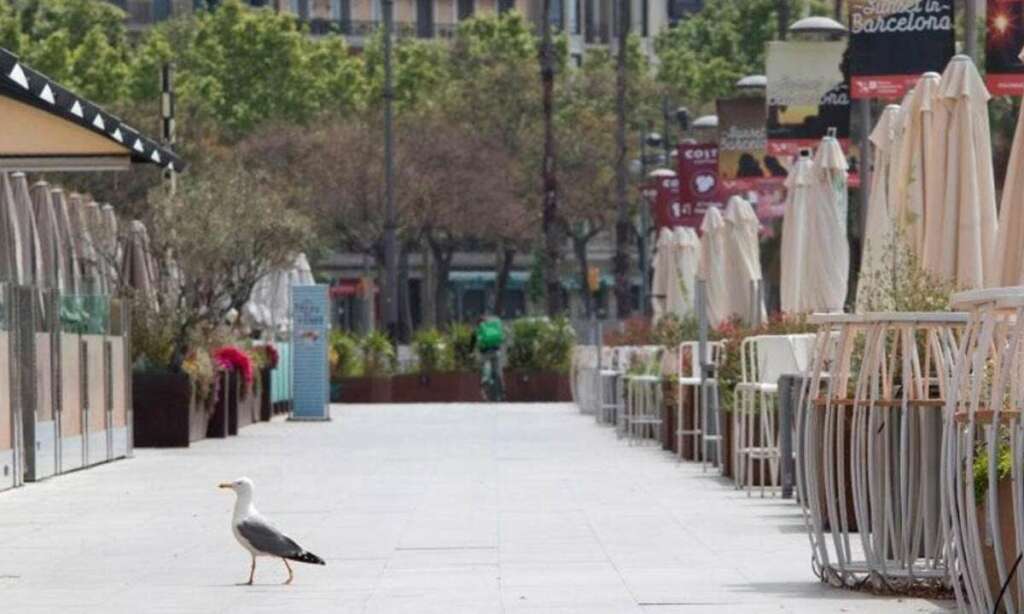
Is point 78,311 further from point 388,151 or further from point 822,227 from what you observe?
point 388,151

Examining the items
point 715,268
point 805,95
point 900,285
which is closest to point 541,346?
point 715,268

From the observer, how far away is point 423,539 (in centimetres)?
1741

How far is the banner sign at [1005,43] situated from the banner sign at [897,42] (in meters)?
2.68

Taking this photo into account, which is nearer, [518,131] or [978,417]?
[978,417]

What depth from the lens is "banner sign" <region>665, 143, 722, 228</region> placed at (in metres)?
49.9

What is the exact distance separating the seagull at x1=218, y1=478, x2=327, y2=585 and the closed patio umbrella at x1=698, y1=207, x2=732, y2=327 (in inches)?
816

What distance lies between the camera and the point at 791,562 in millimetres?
15531

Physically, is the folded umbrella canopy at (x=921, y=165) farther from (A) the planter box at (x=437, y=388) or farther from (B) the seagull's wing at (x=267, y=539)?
(A) the planter box at (x=437, y=388)

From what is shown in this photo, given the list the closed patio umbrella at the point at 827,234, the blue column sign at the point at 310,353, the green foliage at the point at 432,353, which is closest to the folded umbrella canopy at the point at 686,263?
the blue column sign at the point at 310,353

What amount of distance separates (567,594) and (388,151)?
5658cm

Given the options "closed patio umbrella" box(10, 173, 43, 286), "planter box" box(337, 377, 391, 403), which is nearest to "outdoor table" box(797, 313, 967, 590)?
"closed patio umbrella" box(10, 173, 43, 286)

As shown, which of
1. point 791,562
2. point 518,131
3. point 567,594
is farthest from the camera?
point 518,131

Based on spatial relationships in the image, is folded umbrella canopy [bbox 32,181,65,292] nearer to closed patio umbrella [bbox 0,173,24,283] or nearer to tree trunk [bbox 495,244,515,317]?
closed patio umbrella [bbox 0,173,24,283]

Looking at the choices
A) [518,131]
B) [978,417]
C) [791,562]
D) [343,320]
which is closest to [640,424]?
[791,562]
